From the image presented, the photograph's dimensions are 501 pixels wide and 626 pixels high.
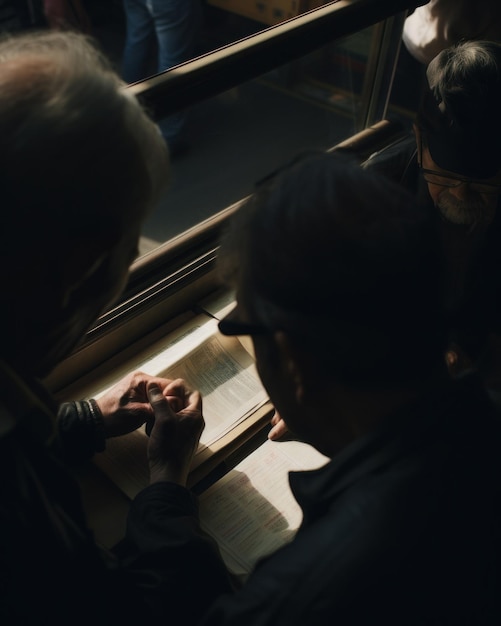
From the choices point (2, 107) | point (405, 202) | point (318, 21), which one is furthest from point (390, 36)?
point (2, 107)

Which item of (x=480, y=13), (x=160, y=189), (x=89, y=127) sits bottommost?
(x=480, y=13)

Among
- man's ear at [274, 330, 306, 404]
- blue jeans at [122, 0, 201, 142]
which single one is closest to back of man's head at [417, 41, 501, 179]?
man's ear at [274, 330, 306, 404]

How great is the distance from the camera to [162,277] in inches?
60.4

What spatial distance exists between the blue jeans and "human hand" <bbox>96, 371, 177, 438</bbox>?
2029mm

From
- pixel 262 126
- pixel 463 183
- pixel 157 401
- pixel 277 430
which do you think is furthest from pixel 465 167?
pixel 262 126

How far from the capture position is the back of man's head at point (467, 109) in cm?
145

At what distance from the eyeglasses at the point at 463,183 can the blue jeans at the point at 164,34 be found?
1.74 metres

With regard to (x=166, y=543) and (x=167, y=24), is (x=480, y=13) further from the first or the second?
(x=167, y=24)

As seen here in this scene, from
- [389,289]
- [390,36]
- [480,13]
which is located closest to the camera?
[389,289]

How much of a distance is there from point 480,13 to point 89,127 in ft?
4.78

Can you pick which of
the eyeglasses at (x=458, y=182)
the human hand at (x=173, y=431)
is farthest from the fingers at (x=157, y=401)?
the eyeglasses at (x=458, y=182)

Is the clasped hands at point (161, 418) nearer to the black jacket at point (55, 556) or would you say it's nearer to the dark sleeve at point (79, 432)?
the dark sleeve at point (79, 432)

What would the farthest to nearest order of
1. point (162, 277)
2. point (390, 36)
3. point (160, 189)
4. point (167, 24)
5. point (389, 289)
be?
1. point (167, 24)
2. point (390, 36)
3. point (162, 277)
4. point (160, 189)
5. point (389, 289)

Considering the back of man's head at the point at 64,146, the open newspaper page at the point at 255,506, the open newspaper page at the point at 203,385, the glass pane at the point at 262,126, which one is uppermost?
the back of man's head at the point at 64,146
